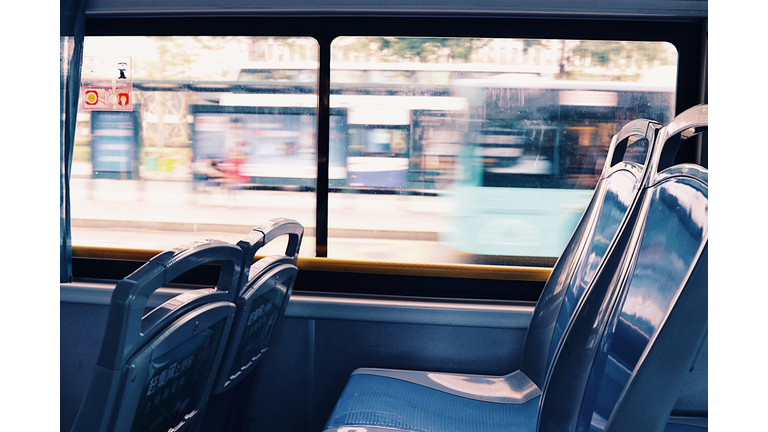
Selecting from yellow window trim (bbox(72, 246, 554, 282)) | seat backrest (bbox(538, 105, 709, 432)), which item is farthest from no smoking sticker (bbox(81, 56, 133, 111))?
seat backrest (bbox(538, 105, 709, 432))

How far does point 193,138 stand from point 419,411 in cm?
152

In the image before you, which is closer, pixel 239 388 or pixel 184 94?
pixel 239 388

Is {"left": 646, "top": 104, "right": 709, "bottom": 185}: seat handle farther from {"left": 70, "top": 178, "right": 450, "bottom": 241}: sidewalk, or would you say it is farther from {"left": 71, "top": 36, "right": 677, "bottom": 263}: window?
{"left": 70, "top": 178, "right": 450, "bottom": 241}: sidewalk

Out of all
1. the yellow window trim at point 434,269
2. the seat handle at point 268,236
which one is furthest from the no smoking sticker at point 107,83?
the seat handle at point 268,236

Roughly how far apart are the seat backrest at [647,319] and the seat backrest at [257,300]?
0.78 m

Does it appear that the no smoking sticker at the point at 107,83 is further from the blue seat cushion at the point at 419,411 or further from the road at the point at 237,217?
the blue seat cushion at the point at 419,411

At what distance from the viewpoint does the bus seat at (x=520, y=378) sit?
160 cm

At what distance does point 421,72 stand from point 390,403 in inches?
51.0

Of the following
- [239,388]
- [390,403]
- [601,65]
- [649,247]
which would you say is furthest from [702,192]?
[601,65]

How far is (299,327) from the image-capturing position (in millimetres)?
2275

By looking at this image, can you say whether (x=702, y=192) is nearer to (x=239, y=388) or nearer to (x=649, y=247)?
(x=649, y=247)

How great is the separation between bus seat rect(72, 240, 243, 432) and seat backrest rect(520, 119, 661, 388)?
0.96 m

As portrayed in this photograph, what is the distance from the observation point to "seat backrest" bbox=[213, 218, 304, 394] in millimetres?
1364

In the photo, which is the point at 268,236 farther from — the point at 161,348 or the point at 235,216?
the point at 235,216
